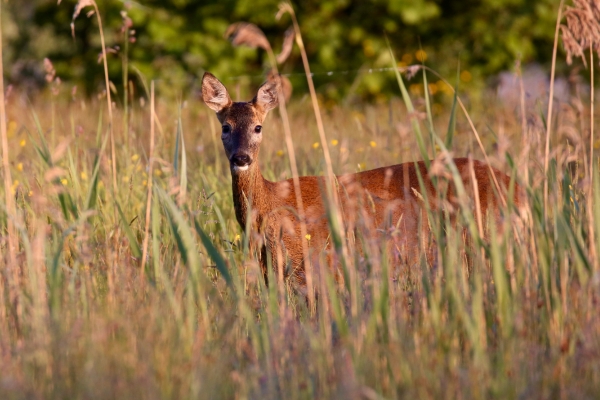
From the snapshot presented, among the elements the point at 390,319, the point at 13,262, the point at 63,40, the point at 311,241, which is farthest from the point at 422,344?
the point at 63,40

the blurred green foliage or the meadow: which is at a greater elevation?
the blurred green foliage

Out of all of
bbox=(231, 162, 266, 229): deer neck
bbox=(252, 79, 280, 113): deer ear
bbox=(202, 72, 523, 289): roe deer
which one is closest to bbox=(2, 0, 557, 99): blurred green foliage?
bbox=(252, 79, 280, 113): deer ear

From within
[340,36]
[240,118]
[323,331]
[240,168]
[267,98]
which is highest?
[340,36]

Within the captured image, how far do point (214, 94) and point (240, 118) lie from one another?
0.45m

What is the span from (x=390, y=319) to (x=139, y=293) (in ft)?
3.59

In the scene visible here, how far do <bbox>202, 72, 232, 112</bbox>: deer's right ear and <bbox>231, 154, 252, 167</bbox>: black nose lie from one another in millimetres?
855

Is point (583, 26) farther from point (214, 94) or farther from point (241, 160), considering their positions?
point (214, 94)

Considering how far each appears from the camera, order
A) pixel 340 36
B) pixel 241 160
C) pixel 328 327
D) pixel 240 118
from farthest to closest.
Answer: pixel 340 36 → pixel 240 118 → pixel 241 160 → pixel 328 327

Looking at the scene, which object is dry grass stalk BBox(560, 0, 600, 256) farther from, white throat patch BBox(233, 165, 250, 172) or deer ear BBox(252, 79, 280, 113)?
deer ear BBox(252, 79, 280, 113)

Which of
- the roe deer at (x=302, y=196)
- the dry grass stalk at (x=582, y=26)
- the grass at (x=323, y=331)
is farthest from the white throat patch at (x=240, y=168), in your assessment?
the dry grass stalk at (x=582, y=26)

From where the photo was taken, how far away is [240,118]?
18.6 ft

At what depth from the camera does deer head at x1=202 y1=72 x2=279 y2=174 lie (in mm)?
5266

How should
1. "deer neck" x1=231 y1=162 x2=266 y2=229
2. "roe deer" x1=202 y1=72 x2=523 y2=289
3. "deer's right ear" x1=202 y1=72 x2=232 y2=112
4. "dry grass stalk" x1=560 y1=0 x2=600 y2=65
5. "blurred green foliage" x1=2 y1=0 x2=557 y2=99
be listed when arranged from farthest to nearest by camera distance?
"blurred green foliage" x1=2 y1=0 x2=557 y2=99
"deer's right ear" x1=202 y1=72 x2=232 y2=112
"deer neck" x1=231 y1=162 x2=266 y2=229
"roe deer" x1=202 y1=72 x2=523 y2=289
"dry grass stalk" x1=560 y1=0 x2=600 y2=65

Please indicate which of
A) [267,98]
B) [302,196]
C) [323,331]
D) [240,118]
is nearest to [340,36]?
[267,98]
